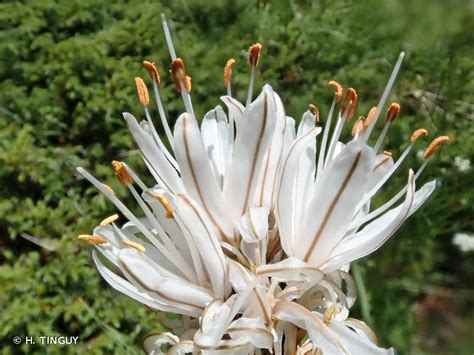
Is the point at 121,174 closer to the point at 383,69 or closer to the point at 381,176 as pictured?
the point at 381,176

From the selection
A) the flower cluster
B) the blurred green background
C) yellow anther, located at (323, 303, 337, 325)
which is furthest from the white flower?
yellow anther, located at (323, 303, 337, 325)

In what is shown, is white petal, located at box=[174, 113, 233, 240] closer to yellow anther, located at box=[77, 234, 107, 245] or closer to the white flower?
yellow anther, located at box=[77, 234, 107, 245]

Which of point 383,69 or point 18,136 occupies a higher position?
point 18,136

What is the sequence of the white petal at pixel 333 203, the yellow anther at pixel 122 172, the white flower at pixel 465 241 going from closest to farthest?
the white petal at pixel 333 203 < the yellow anther at pixel 122 172 < the white flower at pixel 465 241

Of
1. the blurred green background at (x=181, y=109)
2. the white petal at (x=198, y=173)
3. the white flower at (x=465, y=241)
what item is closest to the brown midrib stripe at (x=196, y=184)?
the white petal at (x=198, y=173)

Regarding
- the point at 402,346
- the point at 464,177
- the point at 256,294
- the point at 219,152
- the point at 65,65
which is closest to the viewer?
the point at 256,294

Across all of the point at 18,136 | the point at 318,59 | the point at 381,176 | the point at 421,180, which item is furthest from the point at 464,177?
the point at 18,136

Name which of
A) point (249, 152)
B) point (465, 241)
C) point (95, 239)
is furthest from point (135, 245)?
point (465, 241)

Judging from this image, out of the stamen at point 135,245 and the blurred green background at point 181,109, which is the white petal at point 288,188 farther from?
the blurred green background at point 181,109
